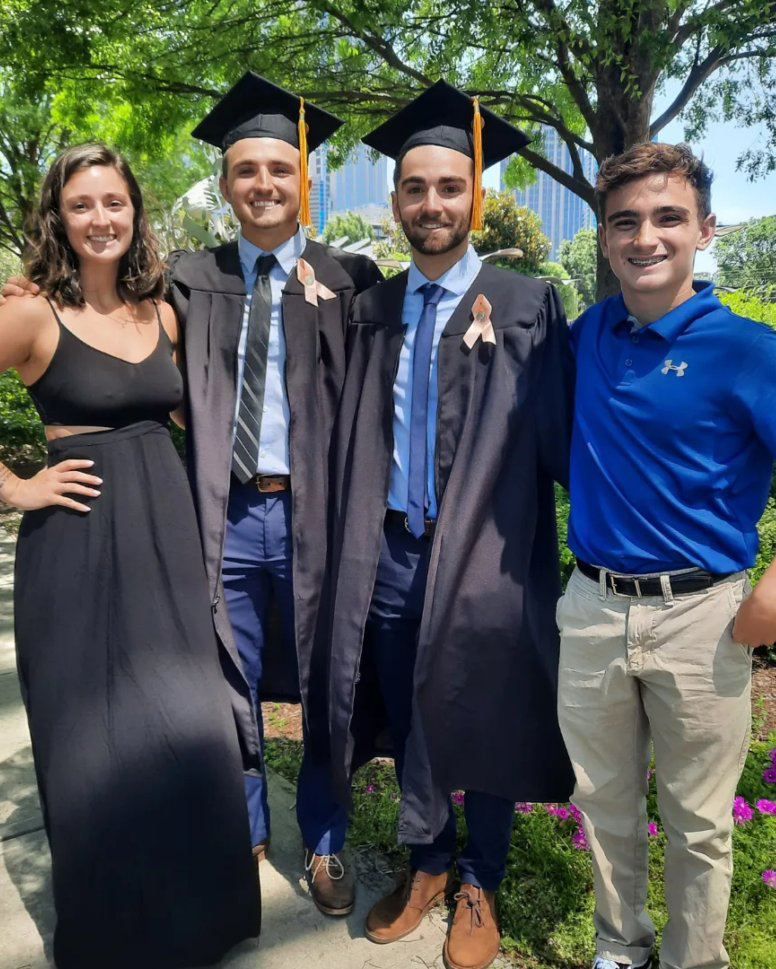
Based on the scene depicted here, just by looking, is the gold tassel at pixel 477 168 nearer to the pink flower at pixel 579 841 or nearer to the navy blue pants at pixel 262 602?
the navy blue pants at pixel 262 602

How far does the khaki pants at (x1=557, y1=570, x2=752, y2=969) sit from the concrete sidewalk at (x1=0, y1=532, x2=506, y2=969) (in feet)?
1.85

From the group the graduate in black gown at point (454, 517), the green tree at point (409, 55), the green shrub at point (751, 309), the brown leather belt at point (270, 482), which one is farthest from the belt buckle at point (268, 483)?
the green shrub at point (751, 309)

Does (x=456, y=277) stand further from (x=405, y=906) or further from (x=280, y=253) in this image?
(x=405, y=906)

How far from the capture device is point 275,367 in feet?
8.29

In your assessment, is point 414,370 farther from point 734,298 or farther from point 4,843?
point 734,298

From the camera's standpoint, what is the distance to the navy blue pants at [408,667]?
237 cm

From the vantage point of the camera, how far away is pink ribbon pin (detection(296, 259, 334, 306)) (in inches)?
99.4

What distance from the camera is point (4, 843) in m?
2.94

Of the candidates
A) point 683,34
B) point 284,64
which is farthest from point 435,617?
point 284,64

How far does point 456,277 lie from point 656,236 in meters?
0.64

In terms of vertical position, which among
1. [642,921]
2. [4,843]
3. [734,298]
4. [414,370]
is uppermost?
[734,298]

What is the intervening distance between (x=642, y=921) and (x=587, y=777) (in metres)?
0.43

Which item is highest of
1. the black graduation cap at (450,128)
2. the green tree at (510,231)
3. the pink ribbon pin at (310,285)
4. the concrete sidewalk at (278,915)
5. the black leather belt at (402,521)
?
the green tree at (510,231)

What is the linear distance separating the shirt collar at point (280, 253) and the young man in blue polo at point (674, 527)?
1.00 m
